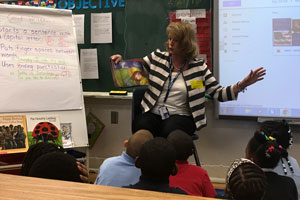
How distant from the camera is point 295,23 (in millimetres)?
2604

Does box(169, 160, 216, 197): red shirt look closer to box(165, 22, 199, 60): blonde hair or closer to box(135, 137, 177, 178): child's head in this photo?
box(135, 137, 177, 178): child's head

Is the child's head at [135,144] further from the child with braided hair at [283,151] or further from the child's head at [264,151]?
the child with braided hair at [283,151]

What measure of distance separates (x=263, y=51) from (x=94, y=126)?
6.43 ft

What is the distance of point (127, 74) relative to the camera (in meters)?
2.55

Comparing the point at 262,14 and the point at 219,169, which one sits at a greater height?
the point at 262,14

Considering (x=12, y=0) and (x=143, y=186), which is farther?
(x=12, y=0)

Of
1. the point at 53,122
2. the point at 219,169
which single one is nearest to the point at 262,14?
the point at 219,169

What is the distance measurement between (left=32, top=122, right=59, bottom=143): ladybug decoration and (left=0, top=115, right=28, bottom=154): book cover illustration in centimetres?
8

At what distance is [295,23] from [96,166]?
255 cm

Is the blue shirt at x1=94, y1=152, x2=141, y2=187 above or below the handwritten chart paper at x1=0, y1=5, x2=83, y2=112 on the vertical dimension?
below

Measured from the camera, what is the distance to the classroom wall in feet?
9.70

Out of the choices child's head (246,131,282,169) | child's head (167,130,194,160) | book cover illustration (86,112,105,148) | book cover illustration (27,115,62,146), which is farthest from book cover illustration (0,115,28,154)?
child's head (246,131,282,169)

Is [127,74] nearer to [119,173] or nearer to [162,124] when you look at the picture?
[162,124]

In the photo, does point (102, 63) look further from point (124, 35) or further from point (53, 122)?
point (53, 122)
